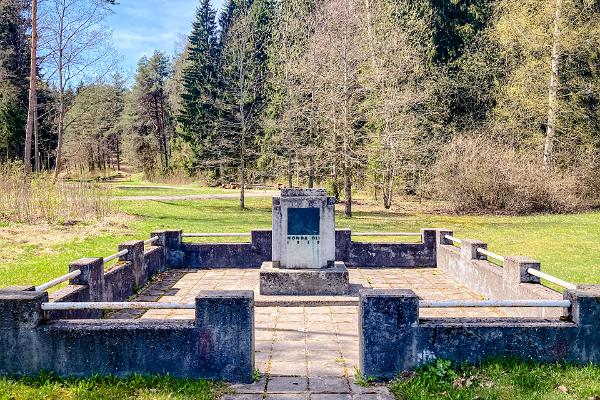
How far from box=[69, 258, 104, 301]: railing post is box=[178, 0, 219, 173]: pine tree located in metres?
39.4

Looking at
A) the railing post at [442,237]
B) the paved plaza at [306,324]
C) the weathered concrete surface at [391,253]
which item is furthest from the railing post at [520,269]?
the weathered concrete surface at [391,253]

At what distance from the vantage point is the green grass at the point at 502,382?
15.9 feet

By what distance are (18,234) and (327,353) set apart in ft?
40.9

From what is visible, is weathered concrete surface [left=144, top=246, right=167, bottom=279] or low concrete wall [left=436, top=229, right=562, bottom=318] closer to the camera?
low concrete wall [left=436, top=229, right=562, bottom=318]

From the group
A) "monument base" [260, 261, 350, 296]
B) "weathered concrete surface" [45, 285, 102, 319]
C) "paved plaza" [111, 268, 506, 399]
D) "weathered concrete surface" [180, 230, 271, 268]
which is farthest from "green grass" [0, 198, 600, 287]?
"monument base" [260, 261, 350, 296]

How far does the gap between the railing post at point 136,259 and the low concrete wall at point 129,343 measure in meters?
4.74

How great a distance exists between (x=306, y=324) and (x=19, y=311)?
13.7 ft

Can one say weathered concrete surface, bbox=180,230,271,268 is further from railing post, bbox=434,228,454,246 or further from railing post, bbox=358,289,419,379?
railing post, bbox=358,289,419,379

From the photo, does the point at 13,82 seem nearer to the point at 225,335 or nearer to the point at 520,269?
the point at 225,335

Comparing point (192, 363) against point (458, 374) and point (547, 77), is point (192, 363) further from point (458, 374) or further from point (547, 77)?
point (547, 77)

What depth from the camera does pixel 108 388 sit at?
505cm

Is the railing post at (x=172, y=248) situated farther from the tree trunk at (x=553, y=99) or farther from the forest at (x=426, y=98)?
the tree trunk at (x=553, y=99)

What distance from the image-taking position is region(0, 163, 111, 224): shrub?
672 inches

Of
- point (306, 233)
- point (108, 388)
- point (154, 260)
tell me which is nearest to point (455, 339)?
point (108, 388)
